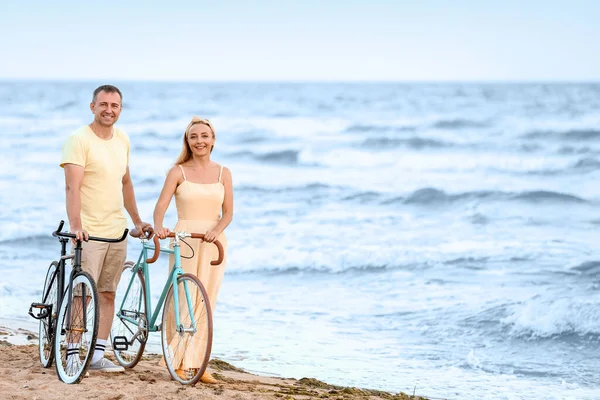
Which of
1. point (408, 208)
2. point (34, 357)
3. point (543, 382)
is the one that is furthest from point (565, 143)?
point (34, 357)

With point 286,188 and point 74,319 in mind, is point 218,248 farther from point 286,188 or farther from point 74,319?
point 286,188

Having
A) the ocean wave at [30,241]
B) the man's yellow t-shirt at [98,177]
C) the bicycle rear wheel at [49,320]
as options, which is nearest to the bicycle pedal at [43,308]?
the bicycle rear wheel at [49,320]

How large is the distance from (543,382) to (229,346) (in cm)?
265

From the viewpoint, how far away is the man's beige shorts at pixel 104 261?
16.6 feet

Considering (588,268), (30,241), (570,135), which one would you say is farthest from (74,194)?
(570,135)

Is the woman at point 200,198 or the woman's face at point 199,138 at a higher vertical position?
the woman's face at point 199,138

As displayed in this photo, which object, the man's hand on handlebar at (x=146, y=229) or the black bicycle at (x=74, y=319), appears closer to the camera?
the black bicycle at (x=74, y=319)

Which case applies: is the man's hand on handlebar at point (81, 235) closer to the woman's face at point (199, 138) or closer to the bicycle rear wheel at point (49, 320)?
the bicycle rear wheel at point (49, 320)

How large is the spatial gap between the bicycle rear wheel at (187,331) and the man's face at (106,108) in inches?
40.5

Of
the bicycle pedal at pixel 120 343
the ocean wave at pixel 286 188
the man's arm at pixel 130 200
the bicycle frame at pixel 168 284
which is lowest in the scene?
the bicycle pedal at pixel 120 343

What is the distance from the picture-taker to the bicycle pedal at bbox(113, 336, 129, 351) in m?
5.46

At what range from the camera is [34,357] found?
583cm

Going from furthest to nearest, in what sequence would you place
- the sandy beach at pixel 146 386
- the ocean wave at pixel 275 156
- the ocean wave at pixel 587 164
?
the ocean wave at pixel 275 156 → the ocean wave at pixel 587 164 → the sandy beach at pixel 146 386

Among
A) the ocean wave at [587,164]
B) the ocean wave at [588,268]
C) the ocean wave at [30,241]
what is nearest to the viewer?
the ocean wave at [588,268]
